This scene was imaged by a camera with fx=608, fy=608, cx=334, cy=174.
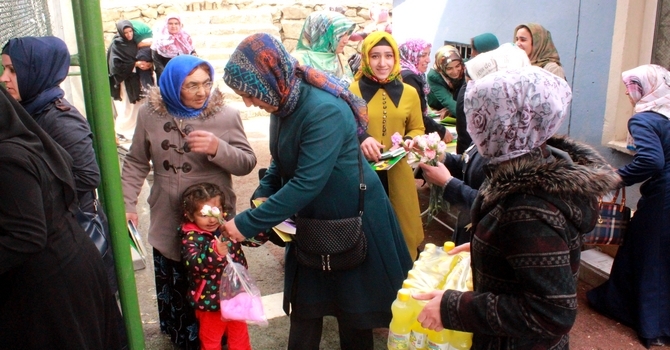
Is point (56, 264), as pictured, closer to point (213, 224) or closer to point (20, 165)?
point (20, 165)

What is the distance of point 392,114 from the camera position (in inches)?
175

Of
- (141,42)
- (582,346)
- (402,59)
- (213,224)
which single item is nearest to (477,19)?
(402,59)

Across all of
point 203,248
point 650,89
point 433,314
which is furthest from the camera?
point 650,89

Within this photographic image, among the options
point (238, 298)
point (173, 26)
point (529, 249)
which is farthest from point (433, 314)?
point (173, 26)

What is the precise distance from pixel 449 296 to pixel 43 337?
1.48m

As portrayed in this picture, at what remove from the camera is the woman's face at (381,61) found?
4.50 m

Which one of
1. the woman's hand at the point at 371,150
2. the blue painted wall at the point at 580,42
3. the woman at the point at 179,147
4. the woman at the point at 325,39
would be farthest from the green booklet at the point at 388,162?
the blue painted wall at the point at 580,42

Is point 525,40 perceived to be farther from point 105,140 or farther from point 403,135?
point 105,140

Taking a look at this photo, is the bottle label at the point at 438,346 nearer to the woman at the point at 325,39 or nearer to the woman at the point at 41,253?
the woman at the point at 41,253

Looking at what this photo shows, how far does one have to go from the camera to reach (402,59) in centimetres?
592

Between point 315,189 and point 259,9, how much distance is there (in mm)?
13370

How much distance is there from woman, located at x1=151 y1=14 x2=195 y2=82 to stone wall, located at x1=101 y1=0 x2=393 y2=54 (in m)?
5.60

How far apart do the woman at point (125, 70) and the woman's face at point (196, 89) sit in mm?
5922

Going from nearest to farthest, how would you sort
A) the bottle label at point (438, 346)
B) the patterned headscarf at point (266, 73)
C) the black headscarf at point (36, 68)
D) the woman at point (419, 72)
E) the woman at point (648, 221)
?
1. the bottle label at point (438, 346)
2. the patterned headscarf at point (266, 73)
3. the black headscarf at point (36, 68)
4. the woman at point (648, 221)
5. the woman at point (419, 72)
